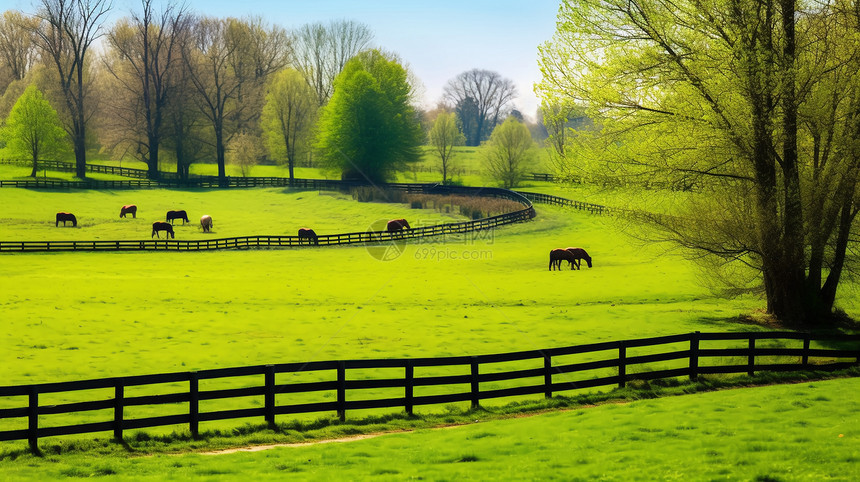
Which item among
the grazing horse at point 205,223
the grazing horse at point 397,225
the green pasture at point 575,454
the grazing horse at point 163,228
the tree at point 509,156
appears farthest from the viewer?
the tree at point 509,156

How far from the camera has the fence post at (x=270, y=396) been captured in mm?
12783

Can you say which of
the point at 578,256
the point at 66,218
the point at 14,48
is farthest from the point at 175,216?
the point at 14,48

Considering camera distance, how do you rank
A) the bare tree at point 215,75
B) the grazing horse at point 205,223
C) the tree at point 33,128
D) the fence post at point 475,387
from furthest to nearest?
the bare tree at point 215,75 < the tree at point 33,128 < the grazing horse at point 205,223 < the fence post at point 475,387

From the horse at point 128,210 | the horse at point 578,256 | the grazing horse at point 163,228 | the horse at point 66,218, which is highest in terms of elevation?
the horse at point 128,210

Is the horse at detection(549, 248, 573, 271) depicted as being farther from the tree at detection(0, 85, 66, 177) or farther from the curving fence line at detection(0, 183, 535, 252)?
the tree at detection(0, 85, 66, 177)

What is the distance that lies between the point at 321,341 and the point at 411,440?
10.3 meters

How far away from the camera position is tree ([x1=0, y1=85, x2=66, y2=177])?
258 ft

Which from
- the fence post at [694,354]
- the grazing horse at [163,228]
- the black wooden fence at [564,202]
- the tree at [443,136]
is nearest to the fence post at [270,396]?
the fence post at [694,354]

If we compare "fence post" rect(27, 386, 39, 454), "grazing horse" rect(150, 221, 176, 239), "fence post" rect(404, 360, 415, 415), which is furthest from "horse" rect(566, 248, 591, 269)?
"fence post" rect(27, 386, 39, 454)

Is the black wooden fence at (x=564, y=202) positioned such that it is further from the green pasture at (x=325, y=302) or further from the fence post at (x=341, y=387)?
the fence post at (x=341, y=387)

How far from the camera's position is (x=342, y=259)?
1649 inches

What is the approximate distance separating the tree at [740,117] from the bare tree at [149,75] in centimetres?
7156

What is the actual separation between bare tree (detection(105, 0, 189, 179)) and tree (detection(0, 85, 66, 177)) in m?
7.47

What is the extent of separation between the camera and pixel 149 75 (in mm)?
87875
